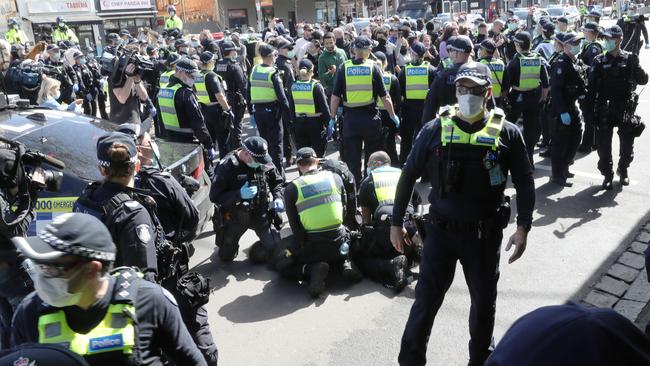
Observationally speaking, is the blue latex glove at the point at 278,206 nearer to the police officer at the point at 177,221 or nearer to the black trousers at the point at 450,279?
the police officer at the point at 177,221

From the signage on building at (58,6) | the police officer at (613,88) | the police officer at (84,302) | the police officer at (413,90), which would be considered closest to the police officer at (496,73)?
the police officer at (413,90)

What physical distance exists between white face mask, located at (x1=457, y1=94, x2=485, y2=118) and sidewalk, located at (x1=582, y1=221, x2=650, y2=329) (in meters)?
2.18

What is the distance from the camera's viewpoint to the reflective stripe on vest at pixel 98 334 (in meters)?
2.12

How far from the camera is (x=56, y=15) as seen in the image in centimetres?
2542

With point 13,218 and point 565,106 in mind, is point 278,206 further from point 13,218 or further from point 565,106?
point 565,106

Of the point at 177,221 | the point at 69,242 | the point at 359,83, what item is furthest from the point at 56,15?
the point at 69,242

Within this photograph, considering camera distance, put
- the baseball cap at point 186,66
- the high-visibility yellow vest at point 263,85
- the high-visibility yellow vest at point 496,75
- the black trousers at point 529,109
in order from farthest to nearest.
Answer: the high-visibility yellow vest at point 263,85
the black trousers at point 529,109
the high-visibility yellow vest at point 496,75
the baseball cap at point 186,66

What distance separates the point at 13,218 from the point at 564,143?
21.3 feet

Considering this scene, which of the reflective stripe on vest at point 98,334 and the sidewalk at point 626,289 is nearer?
the reflective stripe on vest at point 98,334

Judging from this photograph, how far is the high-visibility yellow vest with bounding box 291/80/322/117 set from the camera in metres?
8.02

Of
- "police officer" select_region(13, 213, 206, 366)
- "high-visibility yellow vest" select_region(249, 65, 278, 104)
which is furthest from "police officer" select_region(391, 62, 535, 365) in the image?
"high-visibility yellow vest" select_region(249, 65, 278, 104)

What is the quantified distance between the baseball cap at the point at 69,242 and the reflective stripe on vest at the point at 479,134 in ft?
6.99

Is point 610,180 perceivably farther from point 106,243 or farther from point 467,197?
point 106,243

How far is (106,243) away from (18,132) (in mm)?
3591
